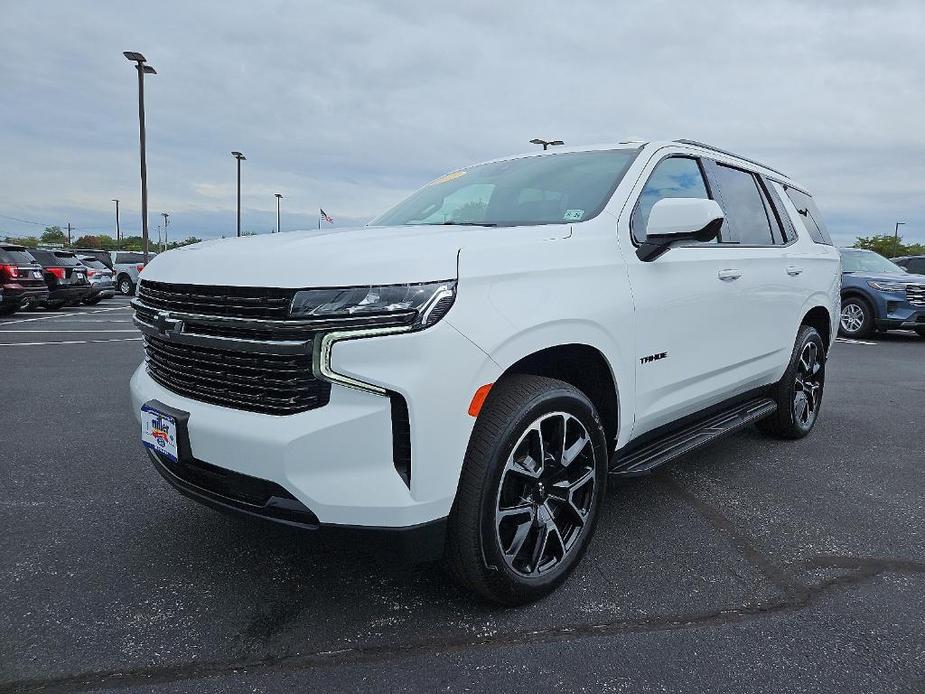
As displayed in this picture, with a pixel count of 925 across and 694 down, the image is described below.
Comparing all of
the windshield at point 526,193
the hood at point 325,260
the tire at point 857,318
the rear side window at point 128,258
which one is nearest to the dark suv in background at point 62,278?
the rear side window at point 128,258

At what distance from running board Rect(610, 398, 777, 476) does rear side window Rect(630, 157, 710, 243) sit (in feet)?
3.06

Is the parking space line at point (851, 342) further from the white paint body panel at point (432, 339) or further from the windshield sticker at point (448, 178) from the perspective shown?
the white paint body panel at point (432, 339)

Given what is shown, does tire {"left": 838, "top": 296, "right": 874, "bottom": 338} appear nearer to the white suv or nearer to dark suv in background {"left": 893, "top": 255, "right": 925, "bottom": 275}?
dark suv in background {"left": 893, "top": 255, "right": 925, "bottom": 275}

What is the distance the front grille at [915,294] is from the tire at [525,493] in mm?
11521

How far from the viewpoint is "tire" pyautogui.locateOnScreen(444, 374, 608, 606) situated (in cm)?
215

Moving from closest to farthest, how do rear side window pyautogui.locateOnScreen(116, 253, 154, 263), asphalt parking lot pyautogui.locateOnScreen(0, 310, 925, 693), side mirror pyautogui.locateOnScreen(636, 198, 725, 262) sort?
asphalt parking lot pyautogui.locateOnScreen(0, 310, 925, 693), side mirror pyautogui.locateOnScreen(636, 198, 725, 262), rear side window pyautogui.locateOnScreen(116, 253, 154, 263)

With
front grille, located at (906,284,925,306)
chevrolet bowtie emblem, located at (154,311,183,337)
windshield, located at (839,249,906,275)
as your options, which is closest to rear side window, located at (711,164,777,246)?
chevrolet bowtie emblem, located at (154,311,183,337)

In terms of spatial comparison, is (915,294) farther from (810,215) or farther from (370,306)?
(370,306)

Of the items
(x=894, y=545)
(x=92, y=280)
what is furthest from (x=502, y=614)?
(x=92, y=280)

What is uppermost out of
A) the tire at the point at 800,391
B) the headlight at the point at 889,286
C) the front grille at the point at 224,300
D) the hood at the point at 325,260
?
the hood at the point at 325,260

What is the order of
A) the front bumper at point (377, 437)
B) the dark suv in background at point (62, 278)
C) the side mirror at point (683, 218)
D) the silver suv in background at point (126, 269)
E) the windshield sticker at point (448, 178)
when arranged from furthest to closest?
the silver suv in background at point (126, 269), the dark suv in background at point (62, 278), the windshield sticker at point (448, 178), the side mirror at point (683, 218), the front bumper at point (377, 437)

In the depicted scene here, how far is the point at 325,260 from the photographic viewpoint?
2.01m

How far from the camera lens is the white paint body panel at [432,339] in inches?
77.0

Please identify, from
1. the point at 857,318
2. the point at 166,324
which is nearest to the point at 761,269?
the point at 166,324
